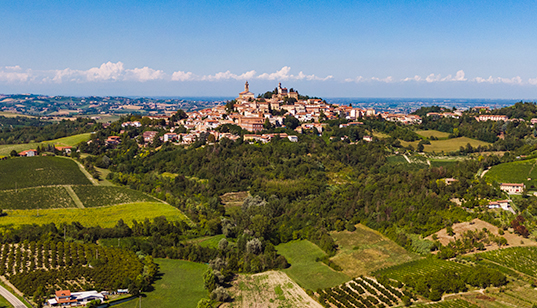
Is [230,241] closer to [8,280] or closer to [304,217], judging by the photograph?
[304,217]

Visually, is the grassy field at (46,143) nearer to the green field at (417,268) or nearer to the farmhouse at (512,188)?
the green field at (417,268)

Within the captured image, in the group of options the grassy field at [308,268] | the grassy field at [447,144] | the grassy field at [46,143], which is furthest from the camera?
the grassy field at [46,143]

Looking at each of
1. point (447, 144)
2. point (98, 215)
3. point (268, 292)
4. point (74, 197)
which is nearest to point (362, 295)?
point (268, 292)

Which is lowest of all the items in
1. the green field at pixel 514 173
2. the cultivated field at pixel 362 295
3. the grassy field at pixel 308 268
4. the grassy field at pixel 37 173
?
the grassy field at pixel 308 268

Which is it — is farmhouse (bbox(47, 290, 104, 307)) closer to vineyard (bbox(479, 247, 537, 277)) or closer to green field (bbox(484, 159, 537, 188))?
vineyard (bbox(479, 247, 537, 277))

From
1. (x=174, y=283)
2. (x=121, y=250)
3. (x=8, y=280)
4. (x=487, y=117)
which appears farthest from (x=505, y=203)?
(x=487, y=117)

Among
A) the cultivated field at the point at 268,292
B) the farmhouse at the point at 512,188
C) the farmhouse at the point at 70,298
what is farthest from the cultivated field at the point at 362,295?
the farmhouse at the point at 512,188
